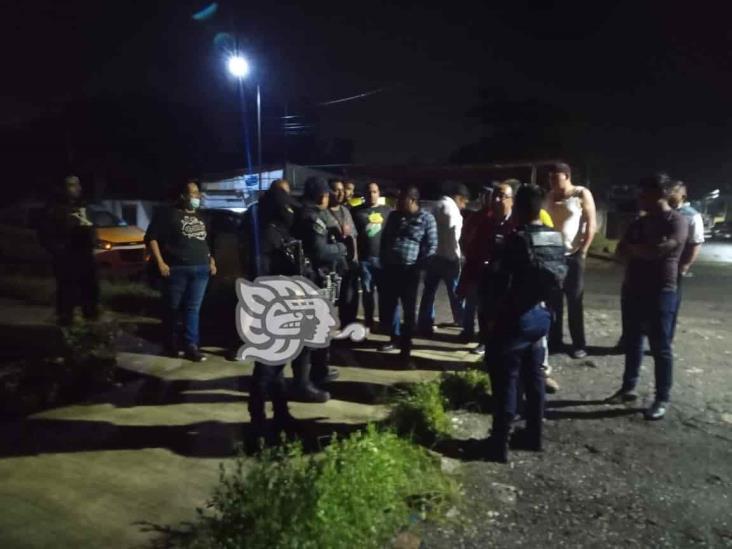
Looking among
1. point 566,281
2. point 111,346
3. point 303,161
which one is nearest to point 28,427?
point 111,346

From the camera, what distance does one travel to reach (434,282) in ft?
23.6

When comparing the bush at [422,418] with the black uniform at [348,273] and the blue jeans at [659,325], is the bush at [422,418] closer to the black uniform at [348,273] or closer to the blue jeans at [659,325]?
the blue jeans at [659,325]

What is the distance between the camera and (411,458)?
3.73 m

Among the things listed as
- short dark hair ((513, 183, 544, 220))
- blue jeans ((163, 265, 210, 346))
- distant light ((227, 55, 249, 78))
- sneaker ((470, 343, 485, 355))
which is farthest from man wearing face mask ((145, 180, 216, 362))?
distant light ((227, 55, 249, 78))

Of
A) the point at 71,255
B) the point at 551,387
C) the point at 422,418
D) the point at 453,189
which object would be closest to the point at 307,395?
the point at 422,418

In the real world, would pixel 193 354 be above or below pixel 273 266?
below

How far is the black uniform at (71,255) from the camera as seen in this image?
6.46m

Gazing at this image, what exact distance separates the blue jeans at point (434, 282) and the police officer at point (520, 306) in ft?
9.77

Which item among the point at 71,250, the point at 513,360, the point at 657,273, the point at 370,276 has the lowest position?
the point at 513,360

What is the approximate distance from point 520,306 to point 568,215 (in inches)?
83.6

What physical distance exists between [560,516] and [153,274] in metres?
4.09
